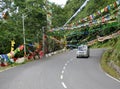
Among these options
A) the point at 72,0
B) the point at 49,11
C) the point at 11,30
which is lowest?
the point at 11,30

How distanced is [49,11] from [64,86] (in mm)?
36520

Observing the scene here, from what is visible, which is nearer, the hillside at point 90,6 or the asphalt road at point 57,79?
the asphalt road at point 57,79

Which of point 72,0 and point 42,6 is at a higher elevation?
point 72,0

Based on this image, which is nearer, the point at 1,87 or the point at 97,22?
the point at 1,87

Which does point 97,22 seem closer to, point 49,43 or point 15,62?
point 15,62

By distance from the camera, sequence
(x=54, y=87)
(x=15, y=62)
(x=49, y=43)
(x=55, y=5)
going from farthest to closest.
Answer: (x=49, y=43)
(x=55, y=5)
(x=15, y=62)
(x=54, y=87)

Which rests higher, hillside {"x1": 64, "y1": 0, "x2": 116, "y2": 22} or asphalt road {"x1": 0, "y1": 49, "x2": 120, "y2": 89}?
hillside {"x1": 64, "y1": 0, "x2": 116, "y2": 22}

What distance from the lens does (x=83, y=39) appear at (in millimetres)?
84375

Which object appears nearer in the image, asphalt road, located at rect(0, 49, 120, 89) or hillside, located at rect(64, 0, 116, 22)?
asphalt road, located at rect(0, 49, 120, 89)

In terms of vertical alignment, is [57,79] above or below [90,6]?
below

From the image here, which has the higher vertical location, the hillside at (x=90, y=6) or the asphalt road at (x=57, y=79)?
the hillside at (x=90, y=6)

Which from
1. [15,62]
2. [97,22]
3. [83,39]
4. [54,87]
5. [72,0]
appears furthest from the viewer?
[72,0]

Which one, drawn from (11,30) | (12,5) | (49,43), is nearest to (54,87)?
(11,30)

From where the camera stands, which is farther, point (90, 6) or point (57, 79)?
point (90, 6)
